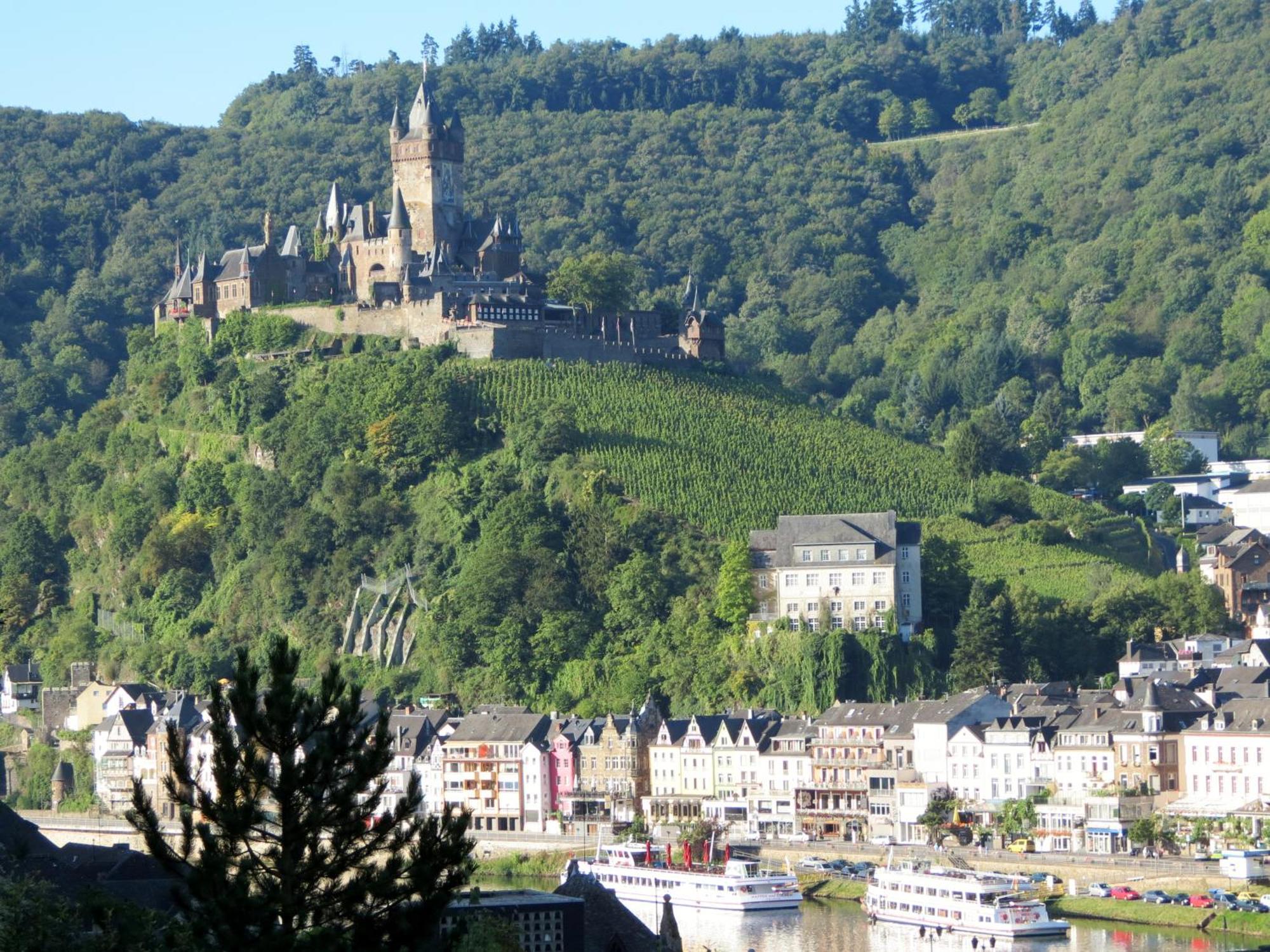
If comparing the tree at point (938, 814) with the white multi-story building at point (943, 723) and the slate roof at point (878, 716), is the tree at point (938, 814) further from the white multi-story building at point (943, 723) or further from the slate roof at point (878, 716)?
the slate roof at point (878, 716)

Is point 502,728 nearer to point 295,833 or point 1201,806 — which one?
point 1201,806

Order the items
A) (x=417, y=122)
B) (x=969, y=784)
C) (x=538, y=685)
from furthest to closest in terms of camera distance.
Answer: (x=417, y=122), (x=538, y=685), (x=969, y=784)

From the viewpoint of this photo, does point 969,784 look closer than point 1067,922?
No

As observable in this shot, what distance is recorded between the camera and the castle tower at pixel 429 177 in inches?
4931

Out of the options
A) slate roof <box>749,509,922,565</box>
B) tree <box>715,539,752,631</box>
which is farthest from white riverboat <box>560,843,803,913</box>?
slate roof <box>749,509,922,565</box>

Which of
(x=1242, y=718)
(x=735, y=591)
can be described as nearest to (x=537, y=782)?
(x=735, y=591)

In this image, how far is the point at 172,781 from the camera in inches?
1335

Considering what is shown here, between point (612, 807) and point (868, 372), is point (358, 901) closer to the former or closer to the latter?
point (612, 807)

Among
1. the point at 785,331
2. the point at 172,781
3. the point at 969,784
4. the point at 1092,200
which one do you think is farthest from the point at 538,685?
the point at 1092,200

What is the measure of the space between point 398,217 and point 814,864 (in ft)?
156

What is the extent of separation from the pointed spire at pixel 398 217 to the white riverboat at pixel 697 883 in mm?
45223

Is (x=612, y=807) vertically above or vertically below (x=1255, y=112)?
below

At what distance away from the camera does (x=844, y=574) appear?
97.8m

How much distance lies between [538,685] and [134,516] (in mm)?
24199
